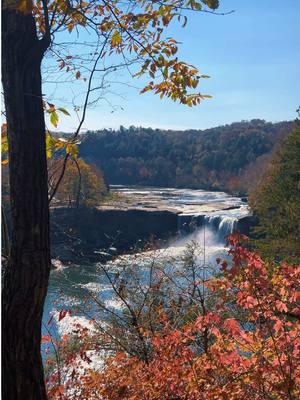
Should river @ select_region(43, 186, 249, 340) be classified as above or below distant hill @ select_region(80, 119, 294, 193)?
below

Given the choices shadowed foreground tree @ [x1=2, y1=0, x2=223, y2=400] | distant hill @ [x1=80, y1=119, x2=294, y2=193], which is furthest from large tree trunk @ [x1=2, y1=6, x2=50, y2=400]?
distant hill @ [x1=80, y1=119, x2=294, y2=193]

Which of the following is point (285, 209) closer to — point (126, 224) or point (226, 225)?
point (226, 225)

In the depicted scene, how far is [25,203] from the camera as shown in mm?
2059

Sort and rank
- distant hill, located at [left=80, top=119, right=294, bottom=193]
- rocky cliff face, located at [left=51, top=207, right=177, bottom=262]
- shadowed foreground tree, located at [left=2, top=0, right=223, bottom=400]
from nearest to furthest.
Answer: shadowed foreground tree, located at [left=2, top=0, right=223, bottom=400] → rocky cliff face, located at [left=51, top=207, right=177, bottom=262] → distant hill, located at [left=80, top=119, right=294, bottom=193]

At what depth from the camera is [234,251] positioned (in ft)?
12.8

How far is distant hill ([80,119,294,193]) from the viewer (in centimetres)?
7650

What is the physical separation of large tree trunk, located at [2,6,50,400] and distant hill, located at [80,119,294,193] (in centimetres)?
6663

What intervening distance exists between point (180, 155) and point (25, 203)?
84250mm

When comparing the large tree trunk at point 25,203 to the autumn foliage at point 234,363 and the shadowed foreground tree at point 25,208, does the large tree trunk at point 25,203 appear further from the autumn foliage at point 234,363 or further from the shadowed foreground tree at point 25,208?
the autumn foliage at point 234,363

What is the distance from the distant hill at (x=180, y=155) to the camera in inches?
3012

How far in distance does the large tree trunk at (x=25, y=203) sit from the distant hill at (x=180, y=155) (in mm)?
66627

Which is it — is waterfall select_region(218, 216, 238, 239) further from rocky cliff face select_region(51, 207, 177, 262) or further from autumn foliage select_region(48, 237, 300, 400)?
autumn foliage select_region(48, 237, 300, 400)

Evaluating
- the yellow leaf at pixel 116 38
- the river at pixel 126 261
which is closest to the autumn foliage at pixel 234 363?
the yellow leaf at pixel 116 38

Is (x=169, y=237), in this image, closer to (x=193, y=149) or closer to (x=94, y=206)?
(x=94, y=206)
